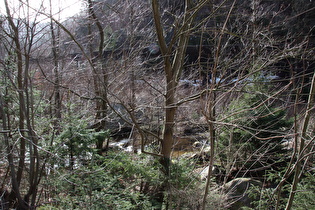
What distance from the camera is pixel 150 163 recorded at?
513 centimetres

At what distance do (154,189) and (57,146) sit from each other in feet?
6.08

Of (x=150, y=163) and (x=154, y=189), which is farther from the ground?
(x=150, y=163)

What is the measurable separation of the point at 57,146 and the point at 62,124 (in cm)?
39

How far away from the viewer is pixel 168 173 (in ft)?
15.8

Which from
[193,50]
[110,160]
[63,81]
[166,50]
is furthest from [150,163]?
[193,50]

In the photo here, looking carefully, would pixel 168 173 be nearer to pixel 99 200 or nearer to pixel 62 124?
pixel 99 200

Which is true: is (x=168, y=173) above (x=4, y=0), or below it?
below

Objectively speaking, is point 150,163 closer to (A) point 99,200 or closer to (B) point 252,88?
(A) point 99,200

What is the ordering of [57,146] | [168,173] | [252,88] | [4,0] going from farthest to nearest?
[252,88]
[168,173]
[57,146]
[4,0]

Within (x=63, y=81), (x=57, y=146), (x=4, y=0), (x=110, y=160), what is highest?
(x=4, y=0)

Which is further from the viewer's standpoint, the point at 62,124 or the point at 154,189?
the point at 154,189

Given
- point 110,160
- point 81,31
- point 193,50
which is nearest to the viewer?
point 110,160

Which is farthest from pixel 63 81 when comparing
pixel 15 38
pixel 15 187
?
pixel 15 187

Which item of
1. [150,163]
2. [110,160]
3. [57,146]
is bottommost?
[150,163]
